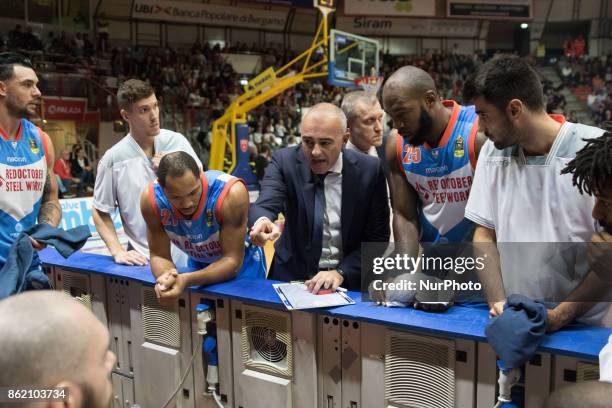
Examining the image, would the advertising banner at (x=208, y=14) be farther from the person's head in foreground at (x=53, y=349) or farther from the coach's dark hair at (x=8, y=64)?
the person's head in foreground at (x=53, y=349)

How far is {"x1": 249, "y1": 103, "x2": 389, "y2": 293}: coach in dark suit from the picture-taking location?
9.98ft

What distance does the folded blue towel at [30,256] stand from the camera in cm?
288

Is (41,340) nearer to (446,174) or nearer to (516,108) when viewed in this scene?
(516,108)

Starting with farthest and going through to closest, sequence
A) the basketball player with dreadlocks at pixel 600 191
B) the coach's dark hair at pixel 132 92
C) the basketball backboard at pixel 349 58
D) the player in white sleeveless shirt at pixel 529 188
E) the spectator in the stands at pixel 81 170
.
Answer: the basketball backboard at pixel 349 58
the spectator in the stands at pixel 81 170
the coach's dark hair at pixel 132 92
the player in white sleeveless shirt at pixel 529 188
the basketball player with dreadlocks at pixel 600 191

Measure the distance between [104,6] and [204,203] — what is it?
20.2 metres

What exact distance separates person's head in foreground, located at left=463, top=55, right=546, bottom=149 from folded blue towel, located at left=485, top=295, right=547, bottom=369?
658mm

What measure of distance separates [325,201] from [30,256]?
1519 millimetres

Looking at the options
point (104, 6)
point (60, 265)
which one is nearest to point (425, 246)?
point (60, 265)

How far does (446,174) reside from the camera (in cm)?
298

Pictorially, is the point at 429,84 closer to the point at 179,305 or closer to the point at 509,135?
the point at 509,135

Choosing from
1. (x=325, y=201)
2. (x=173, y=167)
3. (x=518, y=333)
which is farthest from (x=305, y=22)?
(x=518, y=333)

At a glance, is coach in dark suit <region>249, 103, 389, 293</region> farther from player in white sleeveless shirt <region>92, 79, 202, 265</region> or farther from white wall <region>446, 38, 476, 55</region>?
white wall <region>446, 38, 476, 55</region>

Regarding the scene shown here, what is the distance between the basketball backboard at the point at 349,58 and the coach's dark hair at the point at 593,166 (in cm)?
1224

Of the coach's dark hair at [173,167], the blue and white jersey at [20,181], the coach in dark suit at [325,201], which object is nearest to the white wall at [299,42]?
the blue and white jersey at [20,181]
